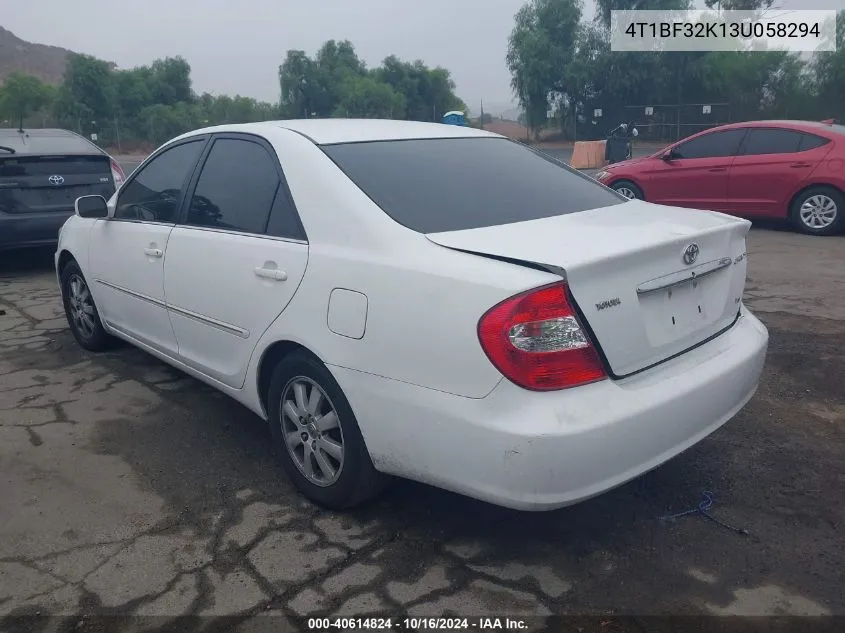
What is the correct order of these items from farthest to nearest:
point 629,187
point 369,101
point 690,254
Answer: point 369,101
point 629,187
point 690,254

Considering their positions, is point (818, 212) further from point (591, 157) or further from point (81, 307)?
point (591, 157)

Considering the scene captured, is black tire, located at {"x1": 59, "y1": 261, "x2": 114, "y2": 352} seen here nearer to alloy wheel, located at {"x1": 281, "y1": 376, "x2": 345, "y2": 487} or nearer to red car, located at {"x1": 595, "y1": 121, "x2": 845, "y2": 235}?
alloy wheel, located at {"x1": 281, "y1": 376, "x2": 345, "y2": 487}

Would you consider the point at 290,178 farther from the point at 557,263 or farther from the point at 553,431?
the point at 553,431

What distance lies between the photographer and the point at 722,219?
307cm

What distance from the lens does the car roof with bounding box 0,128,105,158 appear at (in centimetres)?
756

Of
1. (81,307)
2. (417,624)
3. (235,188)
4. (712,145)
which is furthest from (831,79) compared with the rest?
(417,624)

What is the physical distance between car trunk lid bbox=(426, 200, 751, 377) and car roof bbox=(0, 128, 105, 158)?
6.45m

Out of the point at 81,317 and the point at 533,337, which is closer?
the point at 533,337

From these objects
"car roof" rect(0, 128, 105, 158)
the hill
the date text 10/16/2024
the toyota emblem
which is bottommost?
the date text 10/16/2024

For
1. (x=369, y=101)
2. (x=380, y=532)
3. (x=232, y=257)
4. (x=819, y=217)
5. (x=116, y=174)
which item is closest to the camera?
(x=380, y=532)

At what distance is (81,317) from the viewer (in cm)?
520

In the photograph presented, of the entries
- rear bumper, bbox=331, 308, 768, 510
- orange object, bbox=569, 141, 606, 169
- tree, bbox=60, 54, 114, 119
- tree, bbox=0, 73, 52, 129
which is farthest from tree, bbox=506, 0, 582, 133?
rear bumper, bbox=331, 308, 768, 510

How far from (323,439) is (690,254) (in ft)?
5.10

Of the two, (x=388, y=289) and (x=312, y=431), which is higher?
(x=388, y=289)
